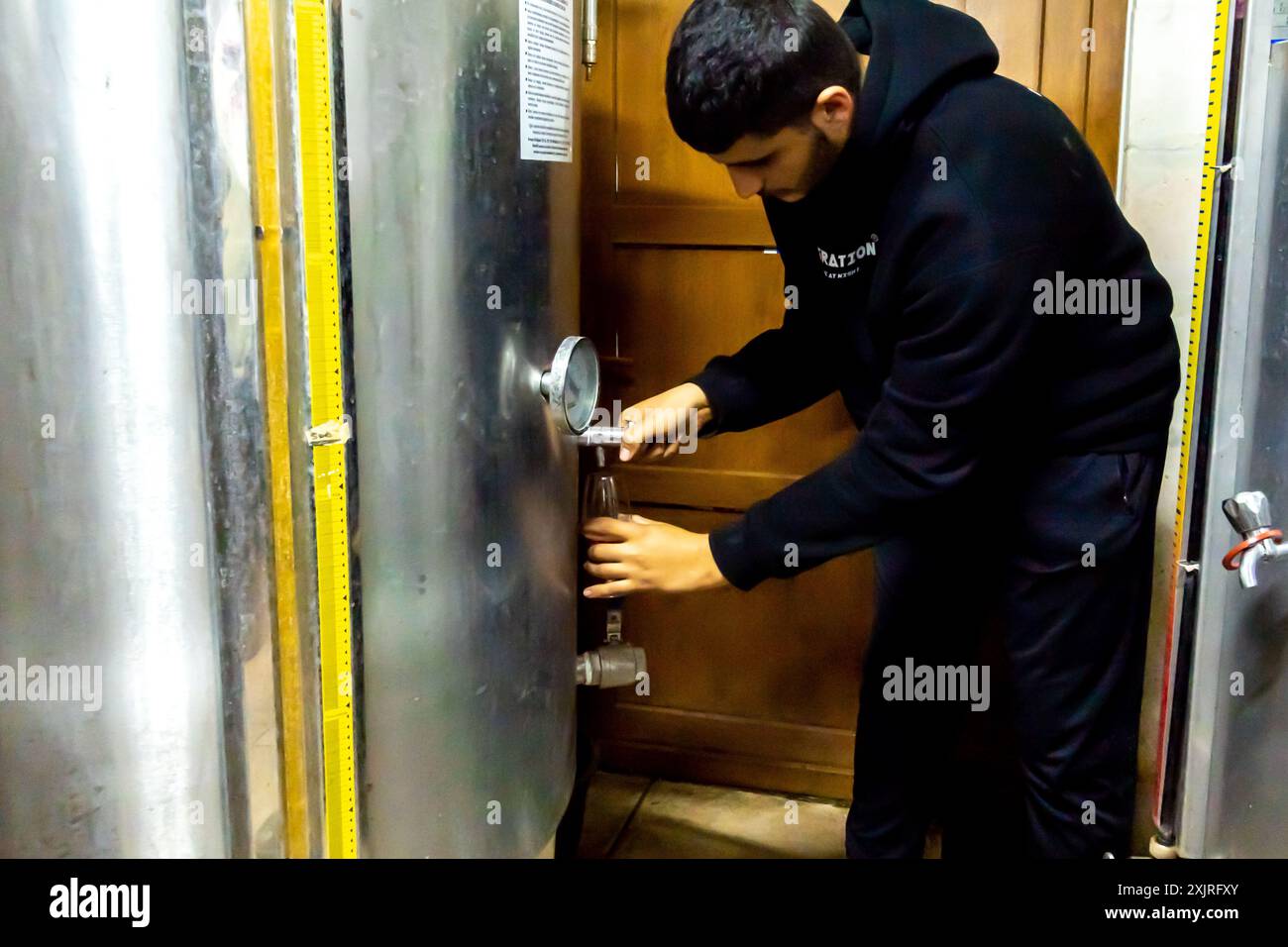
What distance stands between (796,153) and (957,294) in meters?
0.20

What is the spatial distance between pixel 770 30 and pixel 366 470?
0.51 meters

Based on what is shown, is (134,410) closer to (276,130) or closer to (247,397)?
(247,397)

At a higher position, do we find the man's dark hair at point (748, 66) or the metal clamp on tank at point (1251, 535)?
the man's dark hair at point (748, 66)

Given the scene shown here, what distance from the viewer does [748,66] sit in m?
0.90

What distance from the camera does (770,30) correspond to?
0.90 metres

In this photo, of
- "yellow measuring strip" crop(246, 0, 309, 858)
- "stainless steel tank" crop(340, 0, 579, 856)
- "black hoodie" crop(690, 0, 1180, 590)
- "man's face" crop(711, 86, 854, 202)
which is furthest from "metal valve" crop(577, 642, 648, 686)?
"man's face" crop(711, 86, 854, 202)

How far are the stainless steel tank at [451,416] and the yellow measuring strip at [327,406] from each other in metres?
0.02

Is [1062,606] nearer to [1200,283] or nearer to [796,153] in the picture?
[1200,283]

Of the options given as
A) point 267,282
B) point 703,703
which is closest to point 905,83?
point 267,282

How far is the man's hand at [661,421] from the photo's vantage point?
1.20m

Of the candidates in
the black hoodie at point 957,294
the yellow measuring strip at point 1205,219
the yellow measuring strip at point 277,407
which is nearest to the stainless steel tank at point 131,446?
the yellow measuring strip at point 277,407

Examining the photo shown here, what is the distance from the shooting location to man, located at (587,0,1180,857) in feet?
3.07

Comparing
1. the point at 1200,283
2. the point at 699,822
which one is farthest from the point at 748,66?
the point at 699,822

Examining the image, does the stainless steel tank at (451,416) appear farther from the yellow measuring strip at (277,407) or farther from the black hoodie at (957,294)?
the black hoodie at (957,294)
